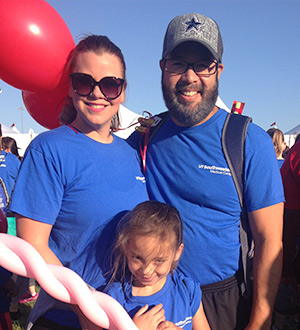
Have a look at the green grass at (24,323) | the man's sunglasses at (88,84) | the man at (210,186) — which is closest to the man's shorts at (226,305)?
the man at (210,186)

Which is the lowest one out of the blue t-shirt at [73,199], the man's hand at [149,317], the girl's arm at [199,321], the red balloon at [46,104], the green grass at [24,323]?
the green grass at [24,323]

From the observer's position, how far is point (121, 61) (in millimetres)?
1801

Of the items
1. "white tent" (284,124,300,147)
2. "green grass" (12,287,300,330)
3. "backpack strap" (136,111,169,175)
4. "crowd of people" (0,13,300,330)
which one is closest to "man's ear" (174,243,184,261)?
"crowd of people" (0,13,300,330)

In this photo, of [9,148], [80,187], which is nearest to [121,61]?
[80,187]

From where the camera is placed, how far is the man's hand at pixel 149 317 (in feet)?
4.52

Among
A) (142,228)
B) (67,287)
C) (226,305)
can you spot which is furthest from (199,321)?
(67,287)

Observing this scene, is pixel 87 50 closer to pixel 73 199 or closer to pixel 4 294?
pixel 73 199

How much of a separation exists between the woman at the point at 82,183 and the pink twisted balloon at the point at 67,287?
134 mm

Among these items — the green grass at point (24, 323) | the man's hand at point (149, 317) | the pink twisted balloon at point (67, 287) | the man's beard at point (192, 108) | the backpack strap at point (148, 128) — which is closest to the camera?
the pink twisted balloon at point (67, 287)

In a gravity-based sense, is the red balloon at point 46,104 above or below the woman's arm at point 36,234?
above

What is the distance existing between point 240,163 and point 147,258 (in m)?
0.70

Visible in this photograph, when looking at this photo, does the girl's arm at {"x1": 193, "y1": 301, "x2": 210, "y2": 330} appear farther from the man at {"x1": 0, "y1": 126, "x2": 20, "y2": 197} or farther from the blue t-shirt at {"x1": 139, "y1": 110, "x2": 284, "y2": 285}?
the man at {"x1": 0, "y1": 126, "x2": 20, "y2": 197}

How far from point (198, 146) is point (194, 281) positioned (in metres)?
0.74

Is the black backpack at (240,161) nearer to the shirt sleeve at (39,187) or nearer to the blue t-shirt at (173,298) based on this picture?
the blue t-shirt at (173,298)
